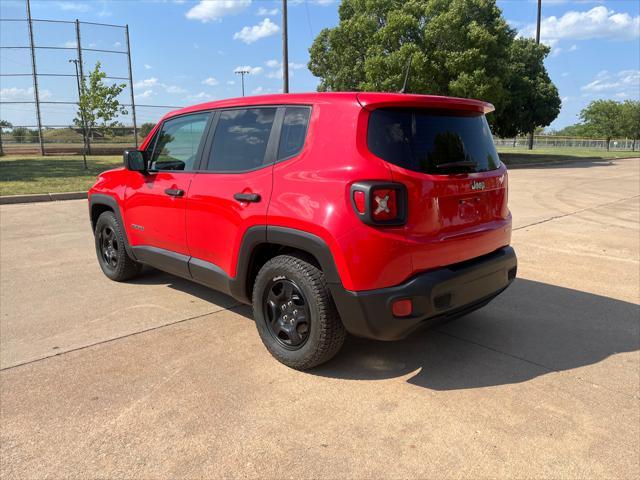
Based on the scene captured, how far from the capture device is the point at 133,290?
4.92 meters

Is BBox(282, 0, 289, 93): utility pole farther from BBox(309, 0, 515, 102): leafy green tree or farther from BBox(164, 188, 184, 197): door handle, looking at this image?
BBox(164, 188, 184, 197): door handle

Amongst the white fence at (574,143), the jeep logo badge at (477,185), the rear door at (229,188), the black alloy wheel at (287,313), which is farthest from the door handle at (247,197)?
the white fence at (574,143)

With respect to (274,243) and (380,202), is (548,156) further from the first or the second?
(380,202)

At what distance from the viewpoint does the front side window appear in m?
3.96

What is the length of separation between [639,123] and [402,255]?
78.9 meters

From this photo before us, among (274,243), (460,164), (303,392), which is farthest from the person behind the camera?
(274,243)

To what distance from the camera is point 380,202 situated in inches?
107

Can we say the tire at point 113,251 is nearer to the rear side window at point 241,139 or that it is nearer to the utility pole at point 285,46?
the rear side window at point 241,139

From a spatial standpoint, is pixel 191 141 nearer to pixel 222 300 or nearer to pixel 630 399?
pixel 222 300

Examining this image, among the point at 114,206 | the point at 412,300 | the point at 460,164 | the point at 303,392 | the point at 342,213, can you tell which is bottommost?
the point at 303,392

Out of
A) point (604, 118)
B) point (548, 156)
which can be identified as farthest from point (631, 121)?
point (548, 156)

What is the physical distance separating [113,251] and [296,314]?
2.89m

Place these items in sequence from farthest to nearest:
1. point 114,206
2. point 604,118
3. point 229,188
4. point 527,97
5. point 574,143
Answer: point 604,118
point 574,143
point 527,97
point 114,206
point 229,188

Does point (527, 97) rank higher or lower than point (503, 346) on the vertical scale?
higher
